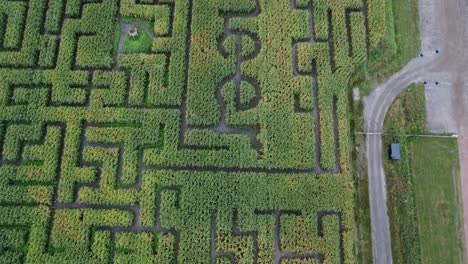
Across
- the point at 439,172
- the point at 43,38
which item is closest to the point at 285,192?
the point at 439,172

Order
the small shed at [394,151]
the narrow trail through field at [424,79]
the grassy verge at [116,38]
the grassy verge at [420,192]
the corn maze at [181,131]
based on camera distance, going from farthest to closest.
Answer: the grassy verge at [116,38] → the small shed at [394,151] → the narrow trail through field at [424,79] → the grassy verge at [420,192] → the corn maze at [181,131]

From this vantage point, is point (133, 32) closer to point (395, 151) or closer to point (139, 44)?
point (139, 44)

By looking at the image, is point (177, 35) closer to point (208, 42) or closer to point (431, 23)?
point (208, 42)

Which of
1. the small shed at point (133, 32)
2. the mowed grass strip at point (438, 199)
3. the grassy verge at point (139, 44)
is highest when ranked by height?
the small shed at point (133, 32)

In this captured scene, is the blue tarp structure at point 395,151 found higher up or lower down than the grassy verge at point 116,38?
lower down

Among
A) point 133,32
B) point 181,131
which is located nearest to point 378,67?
point 181,131

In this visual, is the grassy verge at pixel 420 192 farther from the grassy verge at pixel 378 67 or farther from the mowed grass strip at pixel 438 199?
Answer: the grassy verge at pixel 378 67

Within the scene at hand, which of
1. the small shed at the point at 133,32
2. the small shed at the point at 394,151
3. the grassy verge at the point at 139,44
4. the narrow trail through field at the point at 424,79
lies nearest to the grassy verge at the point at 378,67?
the narrow trail through field at the point at 424,79

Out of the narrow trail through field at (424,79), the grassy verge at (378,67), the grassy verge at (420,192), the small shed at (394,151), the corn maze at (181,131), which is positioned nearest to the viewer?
the corn maze at (181,131)

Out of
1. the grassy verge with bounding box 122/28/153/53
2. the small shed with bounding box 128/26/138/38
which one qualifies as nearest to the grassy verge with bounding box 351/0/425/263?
the grassy verge with bounding box 122/28/153/53

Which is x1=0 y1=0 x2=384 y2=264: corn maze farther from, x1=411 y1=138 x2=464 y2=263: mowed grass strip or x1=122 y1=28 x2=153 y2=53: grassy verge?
x1=411 y1=138 x2=464 y2=263: mowed grass strip
